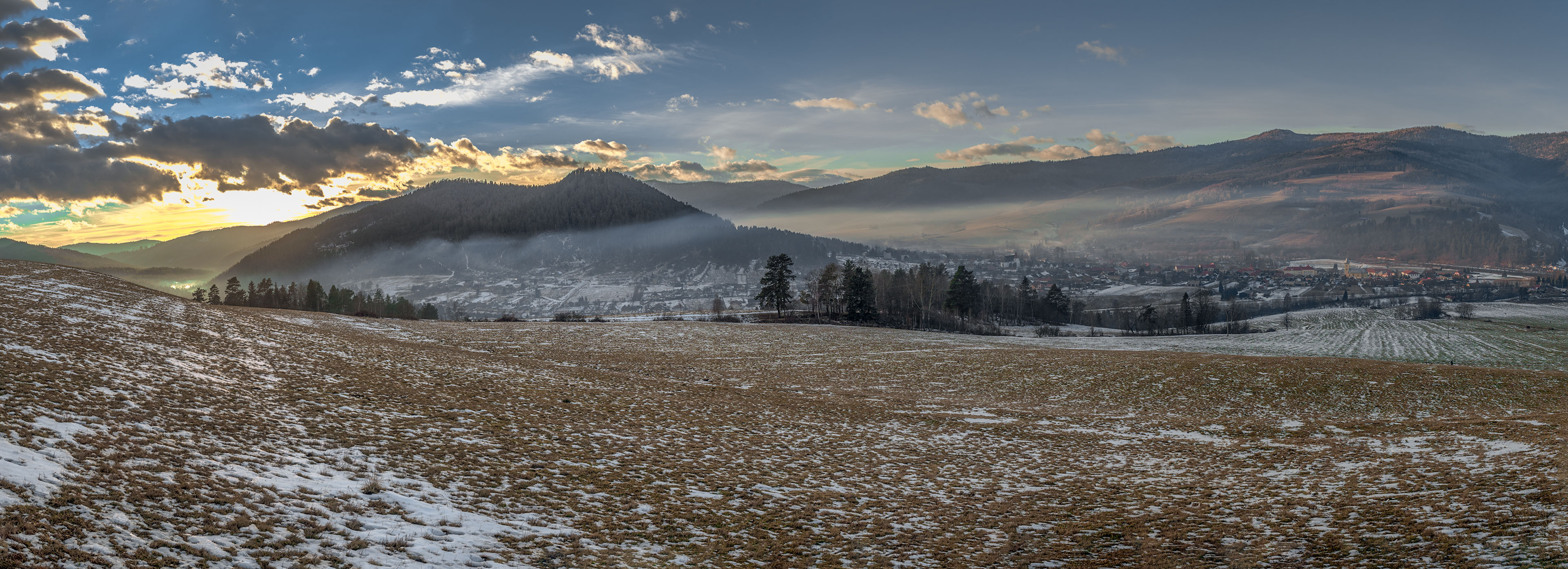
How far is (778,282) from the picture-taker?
90.2 m

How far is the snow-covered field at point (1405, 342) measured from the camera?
2375 inches

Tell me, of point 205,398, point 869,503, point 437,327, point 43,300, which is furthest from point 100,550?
point 437,327

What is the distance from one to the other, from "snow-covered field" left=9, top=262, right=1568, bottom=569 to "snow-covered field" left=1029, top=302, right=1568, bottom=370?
31387 mm

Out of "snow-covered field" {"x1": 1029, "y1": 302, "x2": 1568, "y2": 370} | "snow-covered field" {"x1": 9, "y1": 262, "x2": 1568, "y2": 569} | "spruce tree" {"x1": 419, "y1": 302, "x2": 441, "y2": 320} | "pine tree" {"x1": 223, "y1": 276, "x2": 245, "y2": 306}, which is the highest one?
"pine tree" {"x1": 223, "y1": 276, "x2": 245, "y2": 306}

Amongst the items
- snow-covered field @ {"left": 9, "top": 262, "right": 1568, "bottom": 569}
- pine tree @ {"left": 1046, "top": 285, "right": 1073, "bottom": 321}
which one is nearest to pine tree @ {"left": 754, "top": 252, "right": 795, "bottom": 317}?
snow-covered field @ {"left": 9, "top": 262, "right": 1568, "bottom": 569}

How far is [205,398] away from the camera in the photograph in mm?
16625

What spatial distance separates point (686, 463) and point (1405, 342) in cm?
10981

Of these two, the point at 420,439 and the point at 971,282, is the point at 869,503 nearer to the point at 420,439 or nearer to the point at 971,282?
the point at 420,439

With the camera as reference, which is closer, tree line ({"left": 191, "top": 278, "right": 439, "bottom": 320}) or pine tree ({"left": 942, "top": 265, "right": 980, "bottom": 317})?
pine tree ({"left": 942, "top": 265, "right": 980, "bottom": 317})

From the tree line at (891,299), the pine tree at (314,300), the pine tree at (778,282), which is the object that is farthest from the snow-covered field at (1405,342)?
the pine tree at (314,300)

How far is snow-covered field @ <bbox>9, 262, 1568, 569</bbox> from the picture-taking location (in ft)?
32.4

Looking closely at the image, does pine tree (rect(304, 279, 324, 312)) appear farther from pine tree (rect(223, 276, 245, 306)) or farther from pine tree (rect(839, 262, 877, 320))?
pine tree (rect(839, 262, 877, 320))

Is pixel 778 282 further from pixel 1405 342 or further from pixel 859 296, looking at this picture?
pixel 1405 342

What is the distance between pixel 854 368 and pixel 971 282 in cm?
6514
